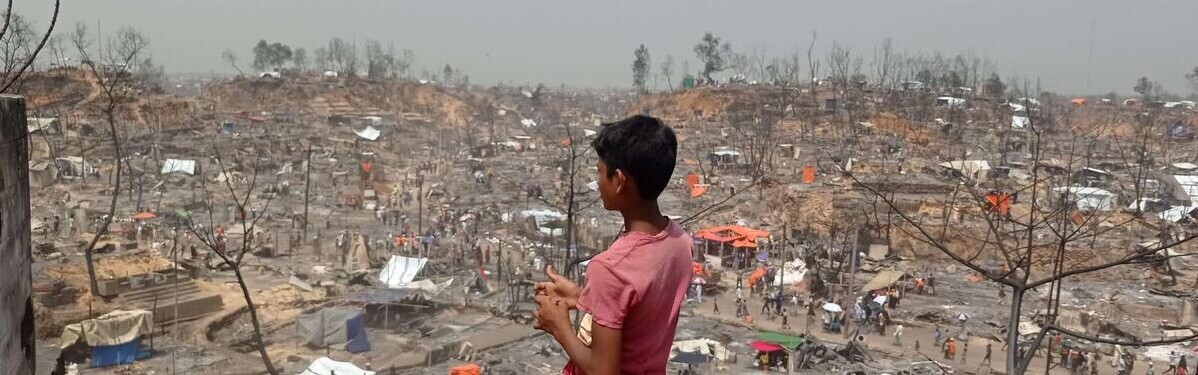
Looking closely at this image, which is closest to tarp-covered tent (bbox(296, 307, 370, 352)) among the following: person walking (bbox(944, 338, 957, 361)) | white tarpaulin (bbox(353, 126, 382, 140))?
person walking (bbox(944, 338, 957, 361))

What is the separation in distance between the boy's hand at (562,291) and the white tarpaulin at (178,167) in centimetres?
3041

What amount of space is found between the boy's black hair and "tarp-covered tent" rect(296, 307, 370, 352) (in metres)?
11.7

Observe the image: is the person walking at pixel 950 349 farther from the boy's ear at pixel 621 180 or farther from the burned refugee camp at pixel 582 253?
the boy's ear at pixel 621 180

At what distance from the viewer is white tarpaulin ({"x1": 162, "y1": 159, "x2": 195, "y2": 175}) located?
28594mm

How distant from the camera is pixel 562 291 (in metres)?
1.64

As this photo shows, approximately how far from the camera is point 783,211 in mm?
24016

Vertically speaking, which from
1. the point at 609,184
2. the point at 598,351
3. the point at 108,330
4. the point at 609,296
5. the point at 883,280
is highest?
the point at 609,184

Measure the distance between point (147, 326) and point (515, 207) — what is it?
14712mm

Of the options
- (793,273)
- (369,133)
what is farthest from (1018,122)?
(369,133)

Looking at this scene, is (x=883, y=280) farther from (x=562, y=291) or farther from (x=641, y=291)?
(x=641, y=291)

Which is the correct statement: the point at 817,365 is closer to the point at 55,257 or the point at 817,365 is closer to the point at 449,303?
the point at 449,303

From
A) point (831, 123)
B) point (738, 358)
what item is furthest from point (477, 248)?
point (831, 123)

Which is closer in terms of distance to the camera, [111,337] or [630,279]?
[630,279]

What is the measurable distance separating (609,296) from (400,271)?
14980mm
